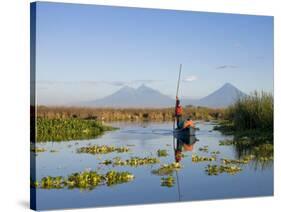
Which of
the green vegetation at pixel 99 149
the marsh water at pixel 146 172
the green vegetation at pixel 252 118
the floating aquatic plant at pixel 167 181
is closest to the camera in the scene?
the marsh water at pixel 146 172

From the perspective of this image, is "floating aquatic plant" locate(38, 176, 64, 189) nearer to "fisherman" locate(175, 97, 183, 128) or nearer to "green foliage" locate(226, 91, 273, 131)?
"fisherman" locate(175, 97, 183, 128)

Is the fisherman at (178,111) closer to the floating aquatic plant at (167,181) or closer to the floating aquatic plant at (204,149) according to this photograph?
the floating aquatic plant at (204,149)

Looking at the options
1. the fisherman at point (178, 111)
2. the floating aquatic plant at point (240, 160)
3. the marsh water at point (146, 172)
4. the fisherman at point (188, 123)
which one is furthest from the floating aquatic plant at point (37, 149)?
the floating aquatic plant at point (240, 160)

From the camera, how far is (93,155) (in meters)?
10.5

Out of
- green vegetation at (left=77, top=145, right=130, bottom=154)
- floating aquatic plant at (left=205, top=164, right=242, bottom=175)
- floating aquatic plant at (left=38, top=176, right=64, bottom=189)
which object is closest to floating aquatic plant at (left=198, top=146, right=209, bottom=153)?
floating aquatic plant at (left=205, top=164, right=242, bottom=175)

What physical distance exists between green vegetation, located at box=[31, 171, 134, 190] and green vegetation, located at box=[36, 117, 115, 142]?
676 mm

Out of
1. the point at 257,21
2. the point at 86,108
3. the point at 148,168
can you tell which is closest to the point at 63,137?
the point at 86,108

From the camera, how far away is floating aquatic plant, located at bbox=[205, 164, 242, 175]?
37.0 ft

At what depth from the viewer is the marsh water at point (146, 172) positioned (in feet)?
32.8

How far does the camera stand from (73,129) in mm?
10969

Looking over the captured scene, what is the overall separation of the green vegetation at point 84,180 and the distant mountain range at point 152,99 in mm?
1076

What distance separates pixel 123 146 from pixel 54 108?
121cm

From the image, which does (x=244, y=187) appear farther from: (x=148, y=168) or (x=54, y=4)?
(x=54, y=4)

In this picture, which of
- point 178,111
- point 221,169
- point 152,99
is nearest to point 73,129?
point 152,99
